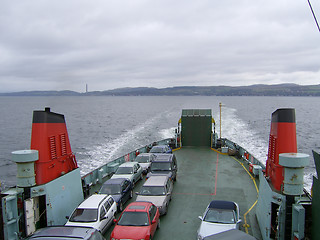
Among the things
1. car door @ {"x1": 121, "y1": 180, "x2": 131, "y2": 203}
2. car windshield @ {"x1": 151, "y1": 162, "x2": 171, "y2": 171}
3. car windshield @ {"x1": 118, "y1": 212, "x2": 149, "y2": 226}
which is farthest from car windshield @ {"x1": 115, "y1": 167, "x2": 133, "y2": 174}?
car windshield @ {"x1": 118, "y1": 212, "x2": 149, "y2": 226}

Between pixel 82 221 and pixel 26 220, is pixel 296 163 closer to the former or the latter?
pixel 82 221

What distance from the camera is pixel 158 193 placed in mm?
12898

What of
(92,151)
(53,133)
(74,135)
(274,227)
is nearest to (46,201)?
(53,133)

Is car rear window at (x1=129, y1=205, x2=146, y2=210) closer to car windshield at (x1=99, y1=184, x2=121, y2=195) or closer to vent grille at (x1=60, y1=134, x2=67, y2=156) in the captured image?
car windshield at (x1=99, y1=184, x2=121, y2=195)

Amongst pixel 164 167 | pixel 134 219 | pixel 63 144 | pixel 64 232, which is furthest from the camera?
pixel 164 167

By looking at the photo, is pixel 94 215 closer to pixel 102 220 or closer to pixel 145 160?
pixel 102 220

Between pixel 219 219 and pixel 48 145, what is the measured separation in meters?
6.88

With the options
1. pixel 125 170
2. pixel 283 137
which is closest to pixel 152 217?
pixel 283 137

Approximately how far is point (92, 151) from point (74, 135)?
53.7 ft

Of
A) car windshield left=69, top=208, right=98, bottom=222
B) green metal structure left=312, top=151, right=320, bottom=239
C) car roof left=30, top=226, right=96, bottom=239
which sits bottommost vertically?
car windshield left=69, top=208, right=98, bottom=222

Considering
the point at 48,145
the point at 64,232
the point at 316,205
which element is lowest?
the point at 64,232

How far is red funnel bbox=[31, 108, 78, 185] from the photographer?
1046 cm

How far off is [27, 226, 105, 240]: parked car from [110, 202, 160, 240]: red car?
1467 mm

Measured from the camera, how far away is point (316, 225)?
7.43 meters
